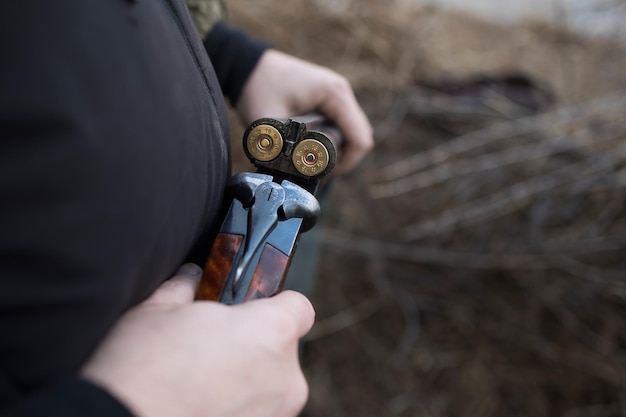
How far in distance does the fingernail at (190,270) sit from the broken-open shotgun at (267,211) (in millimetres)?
16

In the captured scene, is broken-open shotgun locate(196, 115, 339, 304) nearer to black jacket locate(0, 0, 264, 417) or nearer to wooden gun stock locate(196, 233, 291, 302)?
wooden gun stock locate(196, 233, 291, 302)

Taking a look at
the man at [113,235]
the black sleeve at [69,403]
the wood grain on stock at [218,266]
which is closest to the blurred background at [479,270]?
the wood grain on stock at [218,266]

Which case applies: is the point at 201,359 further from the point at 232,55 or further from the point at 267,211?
the point at 232,55

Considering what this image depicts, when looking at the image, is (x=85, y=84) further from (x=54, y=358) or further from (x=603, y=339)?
(x=603, y=339)

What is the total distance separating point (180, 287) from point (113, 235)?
17 centimetres

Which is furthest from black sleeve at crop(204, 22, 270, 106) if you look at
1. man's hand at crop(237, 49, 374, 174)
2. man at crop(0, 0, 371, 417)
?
man at crop(0, 0, 371, 417)

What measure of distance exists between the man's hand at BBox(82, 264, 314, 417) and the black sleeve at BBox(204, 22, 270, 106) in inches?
31.1

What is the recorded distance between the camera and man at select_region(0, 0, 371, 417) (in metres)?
0.46

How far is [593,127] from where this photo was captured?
295cm

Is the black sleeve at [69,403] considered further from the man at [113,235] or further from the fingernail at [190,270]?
the fingernail at [190,270]

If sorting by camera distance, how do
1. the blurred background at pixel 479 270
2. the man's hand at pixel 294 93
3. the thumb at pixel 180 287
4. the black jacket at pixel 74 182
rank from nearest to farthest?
the black jacket at pixel 74 182
the thumb at pixel 180 287
the man's hand at pixel 294 93
the blurred background at pixel 479 270

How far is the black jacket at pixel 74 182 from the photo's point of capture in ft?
1.50

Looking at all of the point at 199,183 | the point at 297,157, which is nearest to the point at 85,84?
the point at 199,183

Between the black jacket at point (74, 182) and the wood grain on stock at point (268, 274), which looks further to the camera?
the wood grain on stock at point (268, 274)
